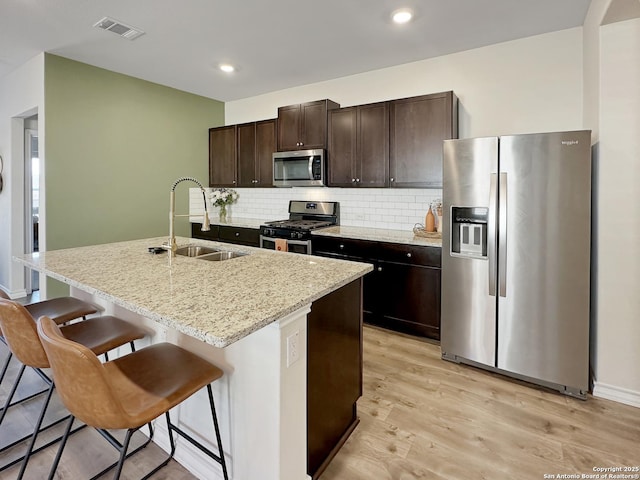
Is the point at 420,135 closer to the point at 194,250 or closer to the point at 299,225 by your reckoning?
the point at 299,225

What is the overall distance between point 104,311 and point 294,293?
148 centimetres

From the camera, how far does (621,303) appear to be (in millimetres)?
2309

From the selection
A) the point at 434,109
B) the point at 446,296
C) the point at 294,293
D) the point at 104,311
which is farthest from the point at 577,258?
the point at 104,311

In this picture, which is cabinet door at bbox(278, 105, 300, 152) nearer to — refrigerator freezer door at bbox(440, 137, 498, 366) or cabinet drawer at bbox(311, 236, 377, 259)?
cabinet drawer at bbox(311, 236, 377, 259)

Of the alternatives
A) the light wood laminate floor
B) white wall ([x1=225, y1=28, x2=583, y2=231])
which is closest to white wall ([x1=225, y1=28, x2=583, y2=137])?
white wall ([x1=225, y1=28, x2=583, y2=231])

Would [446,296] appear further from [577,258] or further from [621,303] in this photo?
[621,303]

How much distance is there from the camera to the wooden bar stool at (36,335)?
1.53 metres

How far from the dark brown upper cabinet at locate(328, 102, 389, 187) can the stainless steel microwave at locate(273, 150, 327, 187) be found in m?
0.12

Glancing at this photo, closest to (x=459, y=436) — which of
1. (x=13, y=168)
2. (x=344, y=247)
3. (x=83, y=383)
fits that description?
(x=83, y=383)

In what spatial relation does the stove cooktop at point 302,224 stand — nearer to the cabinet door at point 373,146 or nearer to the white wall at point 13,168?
the cabinet door at point 373,146

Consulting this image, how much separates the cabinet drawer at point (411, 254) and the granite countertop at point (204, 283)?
1.32m

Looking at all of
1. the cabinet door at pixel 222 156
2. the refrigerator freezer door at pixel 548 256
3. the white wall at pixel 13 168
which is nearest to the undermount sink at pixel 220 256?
the refrigerator freezer door at pixel 548 256

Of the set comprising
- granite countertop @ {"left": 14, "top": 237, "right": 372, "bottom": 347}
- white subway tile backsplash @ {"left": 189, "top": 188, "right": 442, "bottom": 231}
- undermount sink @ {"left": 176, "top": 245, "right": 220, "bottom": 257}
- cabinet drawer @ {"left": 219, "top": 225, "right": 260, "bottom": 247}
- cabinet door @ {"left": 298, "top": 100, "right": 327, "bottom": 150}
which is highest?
cabinet door @ {"left": 298, "top": 100, "right": 327, "bottom": 150}

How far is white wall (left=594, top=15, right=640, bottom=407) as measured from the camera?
224 centimetres
